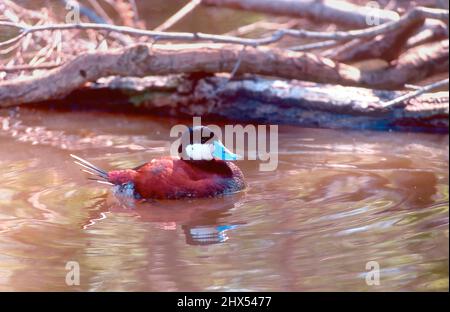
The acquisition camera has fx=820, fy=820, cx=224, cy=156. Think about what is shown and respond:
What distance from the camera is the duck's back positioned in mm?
5445

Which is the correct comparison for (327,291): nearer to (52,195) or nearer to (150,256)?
(150,256)

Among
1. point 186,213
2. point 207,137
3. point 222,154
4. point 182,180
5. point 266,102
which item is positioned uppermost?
point 266,102

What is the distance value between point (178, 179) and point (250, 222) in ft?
2.68

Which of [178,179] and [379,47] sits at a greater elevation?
[379,47]

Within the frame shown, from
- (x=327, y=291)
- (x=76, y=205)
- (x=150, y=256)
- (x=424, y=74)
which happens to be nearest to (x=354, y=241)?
(x=327, y=291)

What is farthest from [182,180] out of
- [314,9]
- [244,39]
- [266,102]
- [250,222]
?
[314,9]

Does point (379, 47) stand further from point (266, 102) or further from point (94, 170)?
point (94, 170)

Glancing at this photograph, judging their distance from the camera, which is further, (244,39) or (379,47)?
(379,47)

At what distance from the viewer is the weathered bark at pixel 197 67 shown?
7250 mm

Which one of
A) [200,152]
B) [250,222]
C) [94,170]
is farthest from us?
[200,152]

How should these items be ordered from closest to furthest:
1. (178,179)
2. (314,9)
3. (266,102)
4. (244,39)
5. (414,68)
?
(178,179)
(244,39)
(266,102)
(414,68)
(314,9)

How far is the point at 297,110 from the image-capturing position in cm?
735

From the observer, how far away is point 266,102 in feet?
24.4

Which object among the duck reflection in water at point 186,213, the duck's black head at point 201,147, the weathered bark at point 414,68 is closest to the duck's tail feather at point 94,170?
the duck reflection in water at point 186,213
